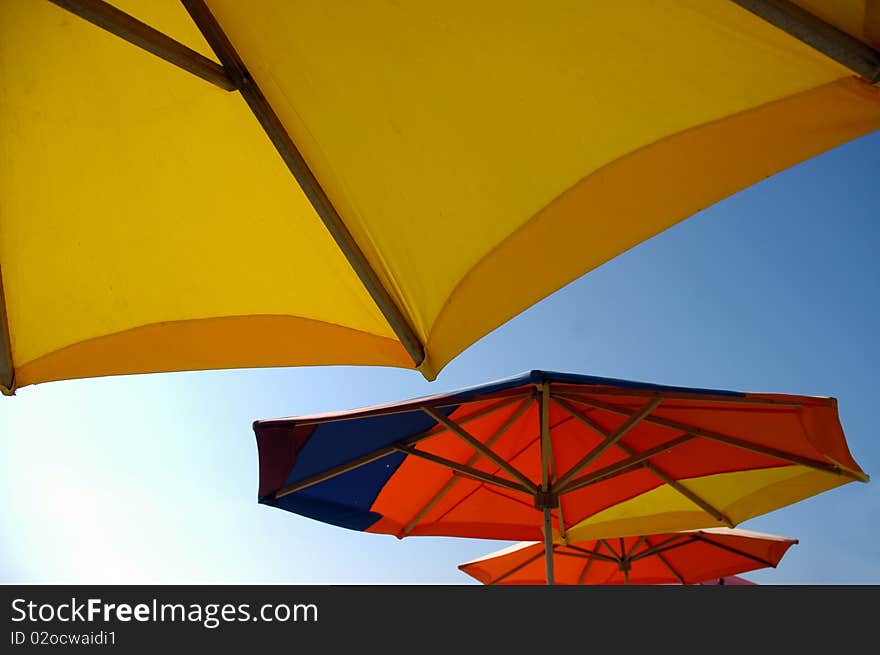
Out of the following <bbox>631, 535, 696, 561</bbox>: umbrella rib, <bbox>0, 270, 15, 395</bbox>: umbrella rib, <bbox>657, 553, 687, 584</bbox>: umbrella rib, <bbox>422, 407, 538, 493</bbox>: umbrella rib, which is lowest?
<bbox>657, 553, 687, 584</bbox>: umbrella rib

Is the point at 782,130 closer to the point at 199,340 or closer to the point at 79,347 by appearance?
the point at 199,340

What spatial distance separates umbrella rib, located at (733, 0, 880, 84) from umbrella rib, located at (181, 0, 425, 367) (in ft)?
5.48

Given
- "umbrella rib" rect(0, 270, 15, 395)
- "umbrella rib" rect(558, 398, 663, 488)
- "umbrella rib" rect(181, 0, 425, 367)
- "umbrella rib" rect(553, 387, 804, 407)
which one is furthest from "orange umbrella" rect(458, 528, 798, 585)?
"umbrella rib" rect(0, 270, 15, 395)

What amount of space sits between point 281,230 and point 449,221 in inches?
30.7

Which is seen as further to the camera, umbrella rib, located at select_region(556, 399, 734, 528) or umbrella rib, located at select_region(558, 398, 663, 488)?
umbrella rib, located at select_region(556, 399, 734, 528)

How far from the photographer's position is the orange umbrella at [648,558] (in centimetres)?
780

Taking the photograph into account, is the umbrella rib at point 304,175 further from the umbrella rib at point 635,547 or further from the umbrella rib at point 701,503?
the umbrella rib at point 635,547

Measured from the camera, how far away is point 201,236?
129 inches

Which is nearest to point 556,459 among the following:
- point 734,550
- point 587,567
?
point 734,550

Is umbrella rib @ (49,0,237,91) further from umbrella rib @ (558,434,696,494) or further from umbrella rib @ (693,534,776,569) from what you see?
umbrella rib @ (693,534,776,569)

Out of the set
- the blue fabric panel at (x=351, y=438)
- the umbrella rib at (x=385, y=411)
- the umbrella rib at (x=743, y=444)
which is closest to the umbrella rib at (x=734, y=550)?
the umbrella rib at (x=743, y=444)

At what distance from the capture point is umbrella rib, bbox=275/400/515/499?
4.54 metres

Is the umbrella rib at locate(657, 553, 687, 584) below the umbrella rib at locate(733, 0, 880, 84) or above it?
below

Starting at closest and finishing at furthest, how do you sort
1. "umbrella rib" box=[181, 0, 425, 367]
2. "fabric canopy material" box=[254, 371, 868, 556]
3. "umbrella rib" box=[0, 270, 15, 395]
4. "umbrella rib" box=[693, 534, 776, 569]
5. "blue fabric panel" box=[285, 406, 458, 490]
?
"umbrella rib" box=[181, 0, 425, 367] < "umbrella rib" box=[0, 270, 15, 395] < "fabric canopy material" box=[254, 371, 868, 556] < "blue fabric panel" box=[285, 406, 458, 490] < "umbrella rib" box=[693, 534, 776, 569]
